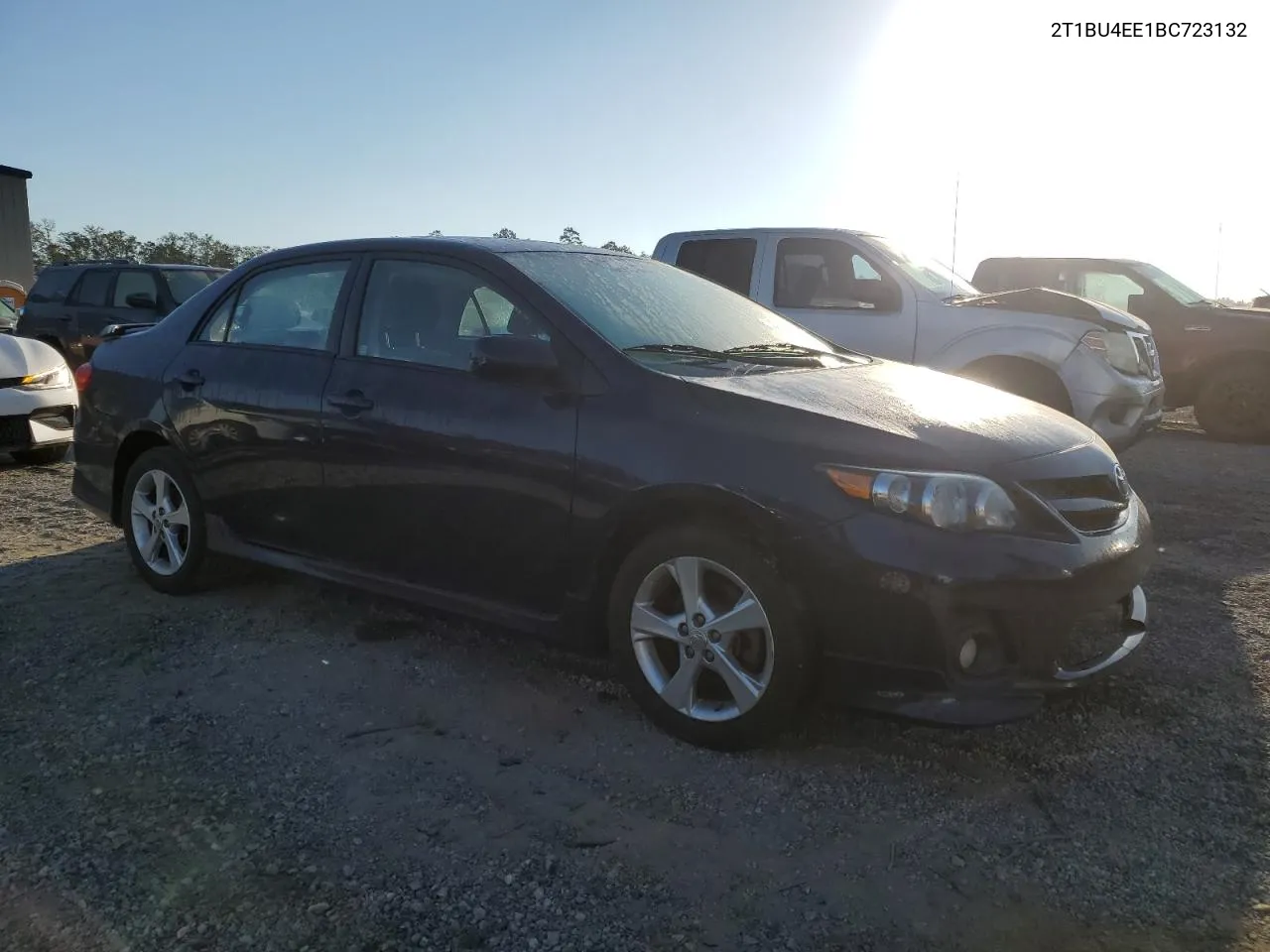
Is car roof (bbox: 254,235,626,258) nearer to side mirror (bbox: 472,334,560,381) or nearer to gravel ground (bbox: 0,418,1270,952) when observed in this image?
side mirror (bbox: 472,334,560,381)

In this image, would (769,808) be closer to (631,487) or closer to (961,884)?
(961,884)

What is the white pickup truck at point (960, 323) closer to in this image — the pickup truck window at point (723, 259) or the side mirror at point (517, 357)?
the pickup truck window at point (723, 259)

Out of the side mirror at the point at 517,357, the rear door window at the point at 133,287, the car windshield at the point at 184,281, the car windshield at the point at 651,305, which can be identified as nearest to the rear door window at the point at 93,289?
the rear door window at the point at 133,287

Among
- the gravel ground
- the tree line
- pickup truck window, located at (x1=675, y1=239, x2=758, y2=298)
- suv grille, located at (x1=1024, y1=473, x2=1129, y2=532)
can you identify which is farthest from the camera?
the tree line

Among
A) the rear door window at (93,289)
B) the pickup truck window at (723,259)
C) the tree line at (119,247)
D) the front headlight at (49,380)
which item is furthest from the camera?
the tree line at (119,247)

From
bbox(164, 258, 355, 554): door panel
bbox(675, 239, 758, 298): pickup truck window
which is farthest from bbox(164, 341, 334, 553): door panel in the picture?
bbox(675, 239, 758, 298): pickup truck window

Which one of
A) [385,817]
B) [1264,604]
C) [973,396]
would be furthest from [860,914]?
[1264,604]

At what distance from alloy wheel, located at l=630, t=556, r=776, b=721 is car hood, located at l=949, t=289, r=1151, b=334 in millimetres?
5241

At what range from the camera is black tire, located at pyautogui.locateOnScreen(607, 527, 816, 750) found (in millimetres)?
3012

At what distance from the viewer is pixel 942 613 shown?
2857mm

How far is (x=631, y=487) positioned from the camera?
128 inches

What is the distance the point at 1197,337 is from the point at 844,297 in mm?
4711

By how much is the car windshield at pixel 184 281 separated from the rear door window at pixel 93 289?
2.84 feet

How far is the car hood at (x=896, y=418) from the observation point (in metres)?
3.05
